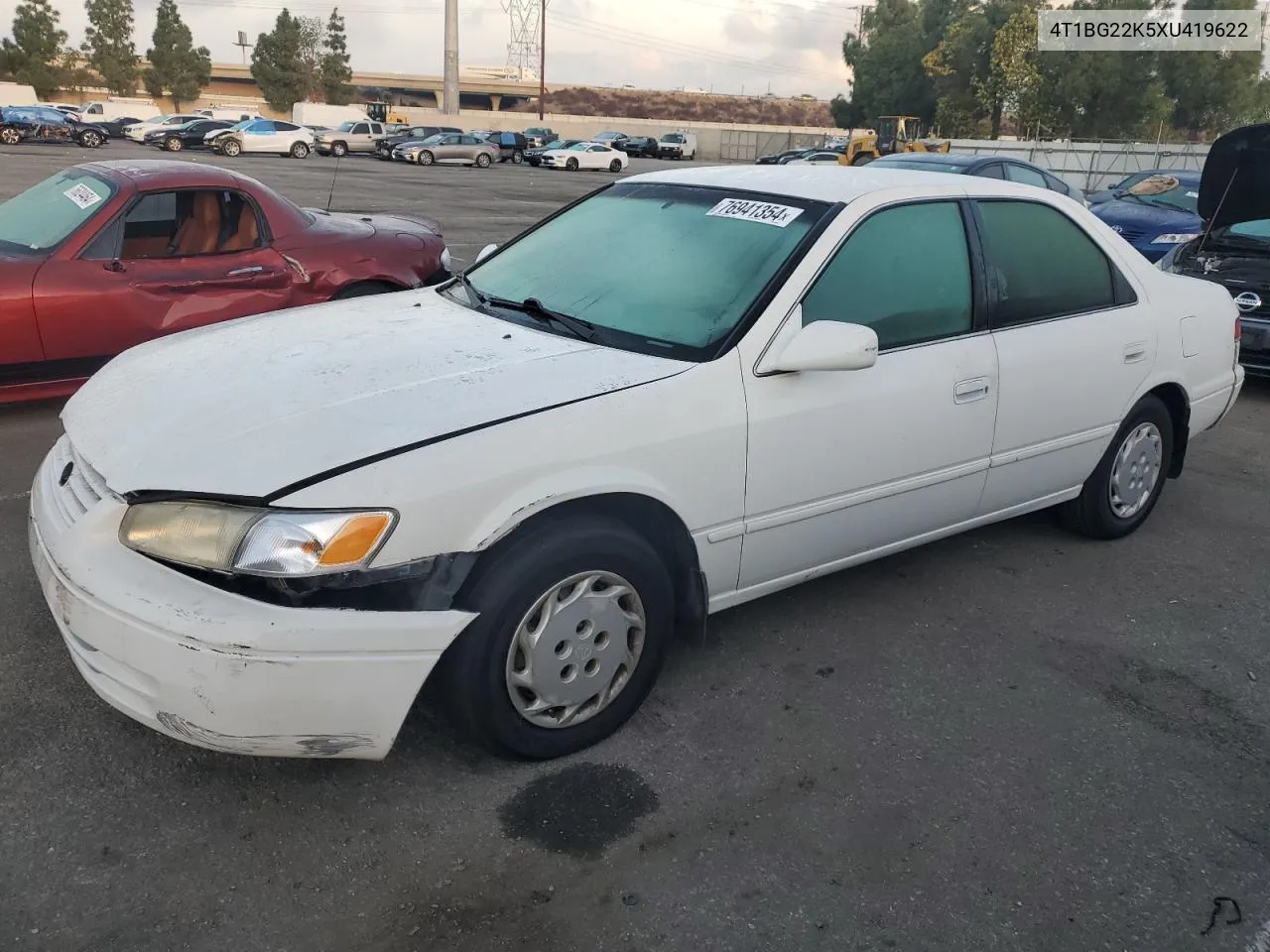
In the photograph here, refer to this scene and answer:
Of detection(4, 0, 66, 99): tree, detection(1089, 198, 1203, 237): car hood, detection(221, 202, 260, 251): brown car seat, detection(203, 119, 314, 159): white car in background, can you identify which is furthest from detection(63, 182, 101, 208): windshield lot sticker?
detection(4, 0, 66, 99): tree

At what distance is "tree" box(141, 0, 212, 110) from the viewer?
7031cm

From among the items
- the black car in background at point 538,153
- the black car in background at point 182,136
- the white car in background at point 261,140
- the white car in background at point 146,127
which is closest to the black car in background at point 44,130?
the black car in background at point 182,136

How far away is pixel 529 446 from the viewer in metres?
2.60

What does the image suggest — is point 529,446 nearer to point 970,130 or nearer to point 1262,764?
point 1262,764

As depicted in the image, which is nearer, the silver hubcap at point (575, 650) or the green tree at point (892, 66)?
the silver hubcap at point (575, 650)

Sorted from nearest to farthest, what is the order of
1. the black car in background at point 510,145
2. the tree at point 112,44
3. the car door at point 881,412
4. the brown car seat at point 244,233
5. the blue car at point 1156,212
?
the car door at point 881,412
the brown car seat at point 244,233
the blue car at point 1156,212
the black car in background at point 510,145
the tree at point 112,44

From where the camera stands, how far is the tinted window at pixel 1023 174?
11.0 meters

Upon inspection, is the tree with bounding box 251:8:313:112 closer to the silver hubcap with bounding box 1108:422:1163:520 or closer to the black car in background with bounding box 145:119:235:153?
the black car in background with bounding box 145:119:235:153

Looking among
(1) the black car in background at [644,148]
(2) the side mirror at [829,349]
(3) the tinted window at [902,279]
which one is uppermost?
(1) the black car in background at [644,148]

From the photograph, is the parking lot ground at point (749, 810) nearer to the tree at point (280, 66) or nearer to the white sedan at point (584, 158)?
the white sedan at point (584, 158)

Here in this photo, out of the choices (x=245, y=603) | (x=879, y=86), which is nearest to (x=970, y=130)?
(x=879, y=86)

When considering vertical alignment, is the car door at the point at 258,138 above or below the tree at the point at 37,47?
below

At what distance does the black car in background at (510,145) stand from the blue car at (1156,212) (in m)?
33.6

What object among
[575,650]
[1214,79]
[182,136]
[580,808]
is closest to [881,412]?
[575,650]
